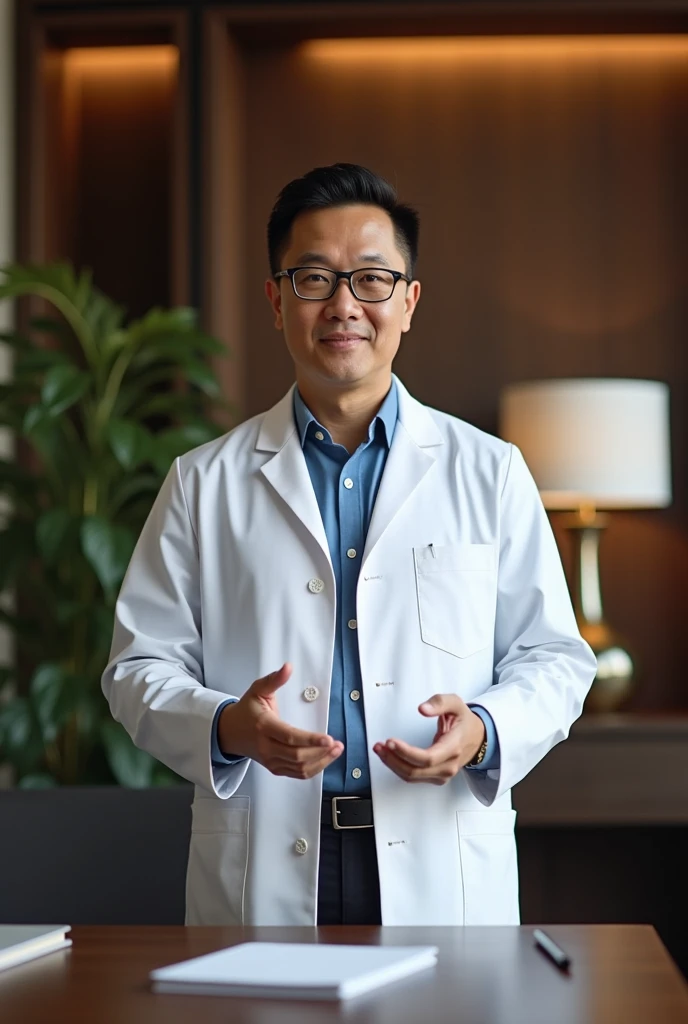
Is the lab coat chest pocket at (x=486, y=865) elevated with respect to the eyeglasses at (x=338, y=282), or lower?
lower

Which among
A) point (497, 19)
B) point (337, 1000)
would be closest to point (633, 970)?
point (337, 1000)

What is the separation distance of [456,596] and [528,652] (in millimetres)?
134

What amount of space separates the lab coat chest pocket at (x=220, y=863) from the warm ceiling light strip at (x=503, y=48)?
2.65m

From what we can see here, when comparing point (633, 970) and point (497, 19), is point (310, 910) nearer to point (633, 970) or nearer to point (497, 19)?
point (633, 970)

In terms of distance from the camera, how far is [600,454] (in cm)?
331

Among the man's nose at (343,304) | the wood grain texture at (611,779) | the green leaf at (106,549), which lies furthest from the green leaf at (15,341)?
the wood grain texture at (611,779)

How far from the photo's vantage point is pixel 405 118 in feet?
12.4

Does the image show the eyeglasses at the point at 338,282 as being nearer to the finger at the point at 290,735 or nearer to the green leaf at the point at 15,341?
the finger at the point at 290,735

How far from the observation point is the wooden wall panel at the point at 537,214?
375 centimetres

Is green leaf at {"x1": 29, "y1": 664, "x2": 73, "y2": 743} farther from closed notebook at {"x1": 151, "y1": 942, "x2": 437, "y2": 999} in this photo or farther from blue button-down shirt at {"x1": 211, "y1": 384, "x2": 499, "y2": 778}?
closed notebook at {"x1": 151, "y1": 942, "x2": 437, "y2": 999}

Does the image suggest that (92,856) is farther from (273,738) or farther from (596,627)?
(596,627)

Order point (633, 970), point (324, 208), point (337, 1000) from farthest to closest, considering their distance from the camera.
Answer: point (324, 208) < point (633, 970) < point (337, 1000)

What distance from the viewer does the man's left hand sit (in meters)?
1.52

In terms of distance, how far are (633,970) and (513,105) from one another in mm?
3028
